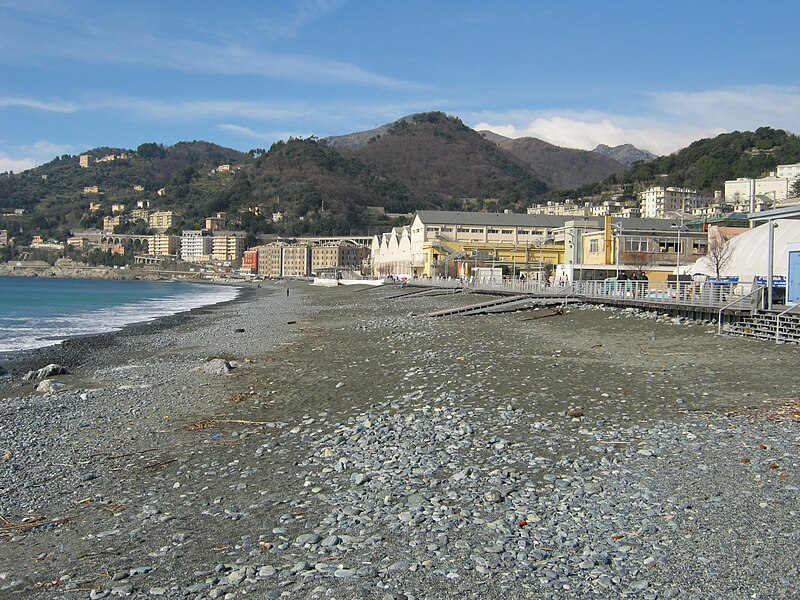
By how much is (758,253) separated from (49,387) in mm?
31286

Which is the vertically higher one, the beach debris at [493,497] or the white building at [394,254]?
the white building at [394,254]

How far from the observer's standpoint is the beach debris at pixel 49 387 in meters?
15.5

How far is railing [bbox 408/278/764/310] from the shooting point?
22.4 metres

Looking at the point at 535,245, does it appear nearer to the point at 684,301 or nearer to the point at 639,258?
the point at 639,258

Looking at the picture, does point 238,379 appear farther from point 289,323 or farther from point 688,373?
point 289,323

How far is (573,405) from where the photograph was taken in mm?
10734

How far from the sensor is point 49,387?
15633 millimetres

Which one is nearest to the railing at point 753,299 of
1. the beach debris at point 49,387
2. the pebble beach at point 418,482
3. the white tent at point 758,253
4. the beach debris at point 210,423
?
the pebble beach at point 418,482

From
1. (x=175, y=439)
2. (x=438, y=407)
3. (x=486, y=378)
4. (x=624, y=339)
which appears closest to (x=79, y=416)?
(x=175, y=439)

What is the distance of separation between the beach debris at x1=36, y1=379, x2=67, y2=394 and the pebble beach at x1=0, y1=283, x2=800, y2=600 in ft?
0.70

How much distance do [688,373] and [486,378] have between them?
411cm

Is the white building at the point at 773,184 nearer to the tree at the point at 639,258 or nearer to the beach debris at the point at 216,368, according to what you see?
the tree at the point at 639,258

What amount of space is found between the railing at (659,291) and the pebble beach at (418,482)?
273 inches

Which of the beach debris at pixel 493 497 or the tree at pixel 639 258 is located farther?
the tree at pixel 639 258
